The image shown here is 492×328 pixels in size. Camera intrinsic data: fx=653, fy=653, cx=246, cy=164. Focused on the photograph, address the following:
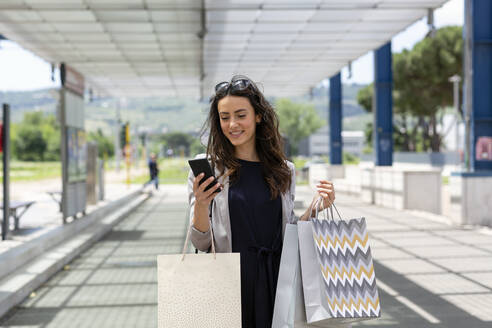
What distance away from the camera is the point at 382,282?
6945 mm

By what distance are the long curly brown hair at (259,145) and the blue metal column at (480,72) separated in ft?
34.1

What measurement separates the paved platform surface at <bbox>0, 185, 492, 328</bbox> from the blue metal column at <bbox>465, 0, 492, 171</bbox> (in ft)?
6.23

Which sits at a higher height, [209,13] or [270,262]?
[209,13]

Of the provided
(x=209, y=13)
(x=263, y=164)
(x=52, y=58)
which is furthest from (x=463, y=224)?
(x=52, y=58)

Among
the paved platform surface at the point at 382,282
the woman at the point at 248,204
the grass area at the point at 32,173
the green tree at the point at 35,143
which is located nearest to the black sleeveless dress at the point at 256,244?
the woman at the point at 248,204

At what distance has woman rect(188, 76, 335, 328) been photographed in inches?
93.2

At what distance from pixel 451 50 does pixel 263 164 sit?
4843cm

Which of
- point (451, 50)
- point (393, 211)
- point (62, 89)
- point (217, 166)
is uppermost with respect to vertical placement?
point (451, 50)

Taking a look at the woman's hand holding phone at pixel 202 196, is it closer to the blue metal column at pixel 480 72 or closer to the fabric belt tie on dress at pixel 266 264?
the fabric belt tie on dress at pixel 266 264

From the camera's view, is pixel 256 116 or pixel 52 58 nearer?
pixel 256 116

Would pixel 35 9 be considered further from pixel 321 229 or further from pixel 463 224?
pixel 321 229

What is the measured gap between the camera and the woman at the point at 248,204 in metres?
2.37

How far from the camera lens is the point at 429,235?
10805 millimetres

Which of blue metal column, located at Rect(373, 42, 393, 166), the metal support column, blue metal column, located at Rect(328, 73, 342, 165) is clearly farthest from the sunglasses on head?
blue metal column, located at Rect(328, 73, 342, 165)
